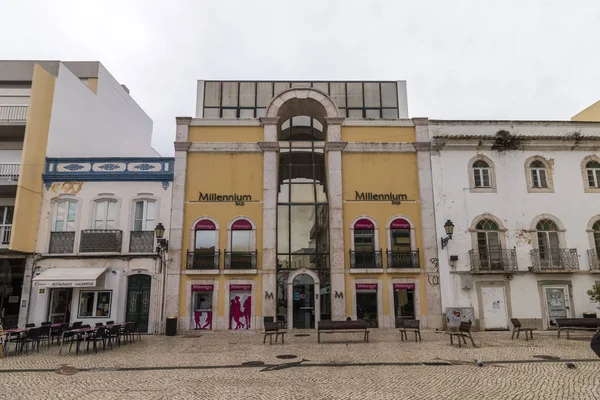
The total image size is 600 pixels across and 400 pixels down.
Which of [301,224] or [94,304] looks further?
[301,224]

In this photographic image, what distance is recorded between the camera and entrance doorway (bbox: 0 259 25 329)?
1864 centimetres

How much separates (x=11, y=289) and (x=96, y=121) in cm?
1048

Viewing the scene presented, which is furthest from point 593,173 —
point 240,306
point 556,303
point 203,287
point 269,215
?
point 203,287

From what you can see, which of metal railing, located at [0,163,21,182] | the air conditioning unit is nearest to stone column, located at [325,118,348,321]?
the air conditioning unit

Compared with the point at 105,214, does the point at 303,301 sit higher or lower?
lower

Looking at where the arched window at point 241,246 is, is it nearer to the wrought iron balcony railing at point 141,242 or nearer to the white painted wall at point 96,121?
the wrought iron balcony railing at point 141,242

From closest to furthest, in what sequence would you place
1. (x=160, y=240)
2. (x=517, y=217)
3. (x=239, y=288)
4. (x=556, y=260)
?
(x=160, y=240) → (x=239, y=288) → (x=556, y=260) → (x=517, y=217)

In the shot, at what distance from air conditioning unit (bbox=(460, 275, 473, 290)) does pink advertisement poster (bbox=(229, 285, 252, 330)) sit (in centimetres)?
990

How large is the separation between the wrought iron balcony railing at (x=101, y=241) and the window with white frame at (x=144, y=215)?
0.90 metres

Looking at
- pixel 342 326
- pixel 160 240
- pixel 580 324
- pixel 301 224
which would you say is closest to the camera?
pixel 342 326

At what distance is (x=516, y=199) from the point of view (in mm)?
20109

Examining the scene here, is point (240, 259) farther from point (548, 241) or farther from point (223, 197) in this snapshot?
point (548, 241)

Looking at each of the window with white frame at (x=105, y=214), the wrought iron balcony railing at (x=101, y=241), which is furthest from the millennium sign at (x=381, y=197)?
the window with white frame at (x=105, y=214)

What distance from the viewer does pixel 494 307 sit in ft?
61.9
